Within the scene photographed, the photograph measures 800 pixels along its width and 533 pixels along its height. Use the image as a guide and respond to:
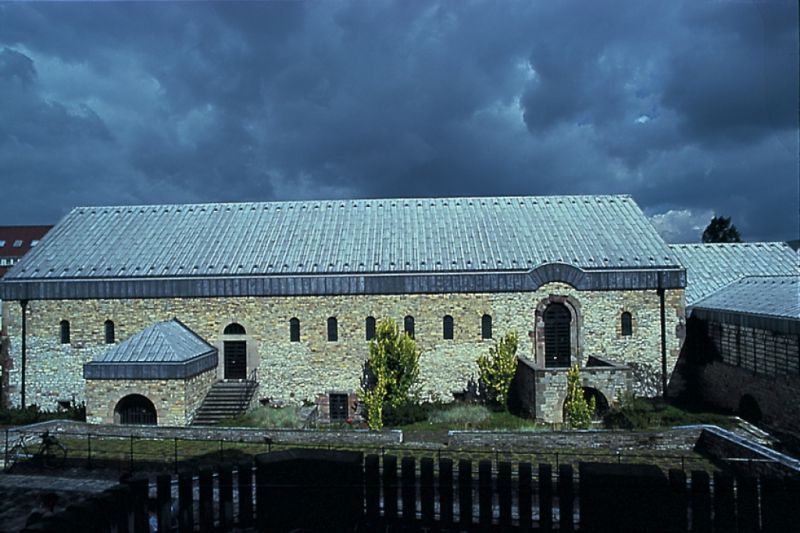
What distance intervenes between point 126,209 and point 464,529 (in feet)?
86.3

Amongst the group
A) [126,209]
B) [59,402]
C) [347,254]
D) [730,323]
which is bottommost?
[59,402]

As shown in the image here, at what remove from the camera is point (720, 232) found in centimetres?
5431

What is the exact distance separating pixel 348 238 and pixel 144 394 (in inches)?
431

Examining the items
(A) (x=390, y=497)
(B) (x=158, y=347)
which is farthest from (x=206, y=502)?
(B) (x=158, y=347)

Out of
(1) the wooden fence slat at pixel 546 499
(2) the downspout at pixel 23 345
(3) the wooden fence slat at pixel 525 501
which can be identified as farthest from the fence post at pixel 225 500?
(2) the downspout at pixel 23 345

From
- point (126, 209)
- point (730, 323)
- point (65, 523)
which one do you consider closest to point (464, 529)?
point (65, 523)

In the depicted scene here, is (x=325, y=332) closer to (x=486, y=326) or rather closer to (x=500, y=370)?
(x=486, y=326)

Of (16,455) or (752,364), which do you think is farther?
(752,364)

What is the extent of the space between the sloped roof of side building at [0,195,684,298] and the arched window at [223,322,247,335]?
1452mm

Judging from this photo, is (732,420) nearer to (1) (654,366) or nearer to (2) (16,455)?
(1) (654,366)

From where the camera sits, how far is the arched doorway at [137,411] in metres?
20.4

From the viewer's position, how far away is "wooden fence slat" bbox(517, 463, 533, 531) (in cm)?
848

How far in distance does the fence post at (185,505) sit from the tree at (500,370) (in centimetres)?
1516

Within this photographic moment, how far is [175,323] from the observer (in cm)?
2336
